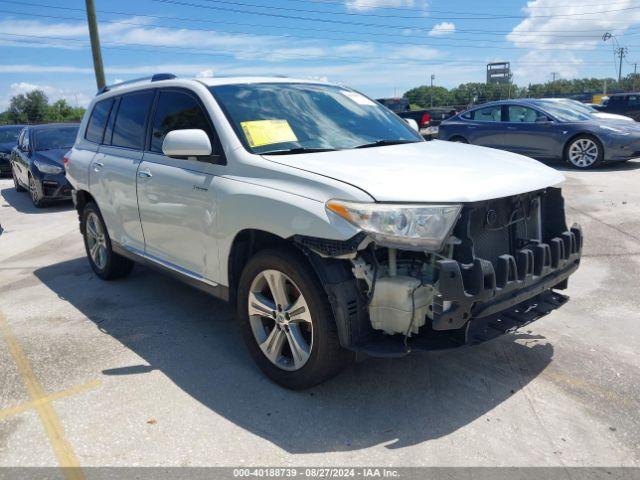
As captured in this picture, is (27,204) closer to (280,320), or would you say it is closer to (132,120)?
(132,120)

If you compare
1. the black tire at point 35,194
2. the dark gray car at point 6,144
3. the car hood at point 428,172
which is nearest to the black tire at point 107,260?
the car hood at point 428,172

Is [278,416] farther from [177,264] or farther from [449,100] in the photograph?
[449,100]

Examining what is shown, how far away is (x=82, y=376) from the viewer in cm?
381

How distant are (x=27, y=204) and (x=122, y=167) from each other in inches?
327

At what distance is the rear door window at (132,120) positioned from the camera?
4.71 m

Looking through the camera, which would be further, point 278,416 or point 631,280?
point 631,280

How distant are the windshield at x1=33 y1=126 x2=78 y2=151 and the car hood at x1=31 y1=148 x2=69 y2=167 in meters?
0.22

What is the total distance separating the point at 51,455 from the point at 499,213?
2.75 meters

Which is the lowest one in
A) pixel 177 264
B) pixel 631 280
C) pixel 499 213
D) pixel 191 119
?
pixel 631 280

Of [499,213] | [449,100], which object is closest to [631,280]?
[499,213]

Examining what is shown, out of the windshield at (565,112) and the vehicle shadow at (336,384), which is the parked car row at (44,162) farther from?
the windshield at (565,112)

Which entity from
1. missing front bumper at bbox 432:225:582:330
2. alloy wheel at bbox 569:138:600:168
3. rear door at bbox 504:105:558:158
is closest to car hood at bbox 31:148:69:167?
rear door at bbox 504:105:558:158

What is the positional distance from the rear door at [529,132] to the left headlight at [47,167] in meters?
9.61

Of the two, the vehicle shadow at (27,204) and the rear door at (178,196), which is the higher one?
the rear door at (178,196)
